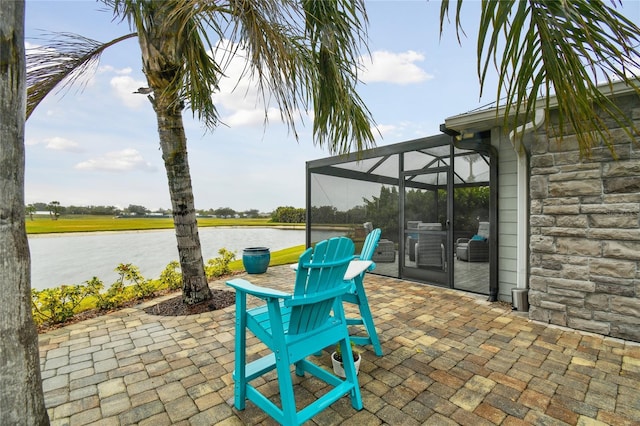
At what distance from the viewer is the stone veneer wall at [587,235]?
285cm

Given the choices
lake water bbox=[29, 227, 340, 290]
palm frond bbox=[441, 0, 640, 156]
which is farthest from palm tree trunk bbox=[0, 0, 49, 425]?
lake water bbox=[29, 227, 340, 290]

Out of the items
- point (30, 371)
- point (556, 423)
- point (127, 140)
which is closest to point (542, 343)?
point (556, 423)

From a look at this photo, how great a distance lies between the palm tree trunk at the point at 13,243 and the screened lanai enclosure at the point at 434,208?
3418 millimetres

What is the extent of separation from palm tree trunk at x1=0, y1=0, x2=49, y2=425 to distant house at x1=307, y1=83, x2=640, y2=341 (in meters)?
2.25

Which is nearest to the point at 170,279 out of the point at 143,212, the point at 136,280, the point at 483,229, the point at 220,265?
the point at 136,280

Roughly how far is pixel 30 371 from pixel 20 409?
0.14 m

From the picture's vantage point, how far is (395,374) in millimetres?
2236

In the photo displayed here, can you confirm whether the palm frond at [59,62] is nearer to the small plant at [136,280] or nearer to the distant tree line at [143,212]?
the small plant at [136,280]

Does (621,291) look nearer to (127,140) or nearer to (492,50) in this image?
(492,50)

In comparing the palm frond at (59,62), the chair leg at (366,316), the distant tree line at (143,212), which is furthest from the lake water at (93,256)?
the chair leg at (366,316)

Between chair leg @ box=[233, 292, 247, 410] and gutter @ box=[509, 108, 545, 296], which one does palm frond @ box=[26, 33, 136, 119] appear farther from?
gutter @ box=[509, 108, 545, 296]

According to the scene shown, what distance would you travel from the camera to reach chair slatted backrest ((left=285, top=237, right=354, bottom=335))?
5.45ft

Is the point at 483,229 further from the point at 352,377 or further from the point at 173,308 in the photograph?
the point at 173,308

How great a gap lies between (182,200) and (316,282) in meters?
2.69
